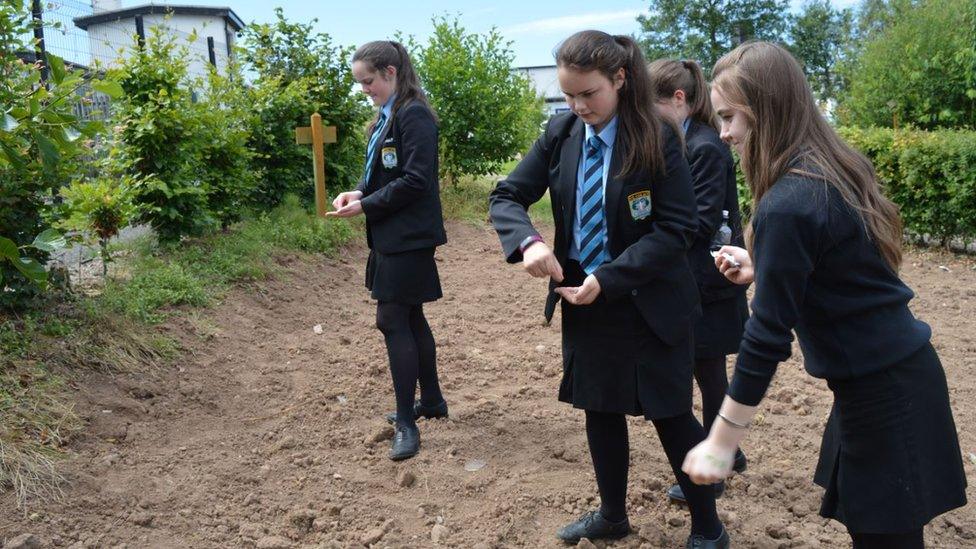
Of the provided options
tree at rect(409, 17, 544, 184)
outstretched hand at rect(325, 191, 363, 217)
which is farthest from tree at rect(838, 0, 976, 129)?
outstretched hand at rect(325, 191, 363, 217)

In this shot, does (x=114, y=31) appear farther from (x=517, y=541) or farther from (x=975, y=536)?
(x=975, y=536)

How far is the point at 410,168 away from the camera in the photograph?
4000 millimetres

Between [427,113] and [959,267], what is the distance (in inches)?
276

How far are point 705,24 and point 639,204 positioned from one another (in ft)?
159

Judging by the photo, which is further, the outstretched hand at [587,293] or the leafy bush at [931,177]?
the leafy bush at [931,177]

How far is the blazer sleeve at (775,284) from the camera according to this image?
6.48 ft

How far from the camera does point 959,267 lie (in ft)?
28.9

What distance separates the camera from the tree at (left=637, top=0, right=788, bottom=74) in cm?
4709

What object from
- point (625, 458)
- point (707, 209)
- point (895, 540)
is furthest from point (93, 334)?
point (895, 540)

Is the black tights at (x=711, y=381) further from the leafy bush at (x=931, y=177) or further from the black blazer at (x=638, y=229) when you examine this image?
the leafy bush at (x=931, y=177)

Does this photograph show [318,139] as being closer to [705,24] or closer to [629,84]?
[629,84]

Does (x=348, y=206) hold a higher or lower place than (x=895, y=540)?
higher

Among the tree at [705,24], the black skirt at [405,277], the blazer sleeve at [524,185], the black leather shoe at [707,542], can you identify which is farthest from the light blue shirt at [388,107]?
the tree at [705,24]

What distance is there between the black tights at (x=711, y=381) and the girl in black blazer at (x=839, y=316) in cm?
149
